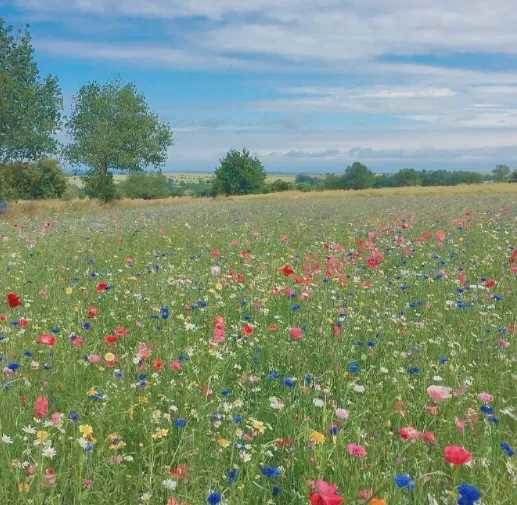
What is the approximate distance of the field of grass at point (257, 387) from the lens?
9.39 feet

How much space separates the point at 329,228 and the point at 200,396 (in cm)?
1181

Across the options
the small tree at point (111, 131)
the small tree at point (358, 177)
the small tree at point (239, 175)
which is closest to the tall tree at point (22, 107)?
the small tree at point (111, 131)

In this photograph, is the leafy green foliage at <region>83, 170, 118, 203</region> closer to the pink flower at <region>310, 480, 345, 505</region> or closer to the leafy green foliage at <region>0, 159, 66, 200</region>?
the leafy green foliage at <region>0, 159, 66, 200</region>

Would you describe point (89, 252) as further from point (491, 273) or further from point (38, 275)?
point (491, 273)

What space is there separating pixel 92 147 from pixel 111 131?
205 centimetres

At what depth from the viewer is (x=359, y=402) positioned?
401cm

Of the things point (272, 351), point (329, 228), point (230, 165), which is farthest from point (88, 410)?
point (230, 165)

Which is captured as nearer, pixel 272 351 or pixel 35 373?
pixel 35 373

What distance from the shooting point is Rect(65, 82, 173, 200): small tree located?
5200 centimetres

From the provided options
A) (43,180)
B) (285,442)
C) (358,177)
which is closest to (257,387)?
(285,442)

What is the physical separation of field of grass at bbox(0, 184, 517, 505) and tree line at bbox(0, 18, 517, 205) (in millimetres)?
27093

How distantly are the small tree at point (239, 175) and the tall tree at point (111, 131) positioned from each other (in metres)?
32.0

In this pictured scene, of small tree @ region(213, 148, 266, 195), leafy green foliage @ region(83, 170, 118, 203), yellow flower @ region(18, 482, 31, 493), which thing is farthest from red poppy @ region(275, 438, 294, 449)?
small tree @ region(213, 148, 266, 195)

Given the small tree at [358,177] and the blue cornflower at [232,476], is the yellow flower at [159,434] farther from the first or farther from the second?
the small tree at [358,177]
